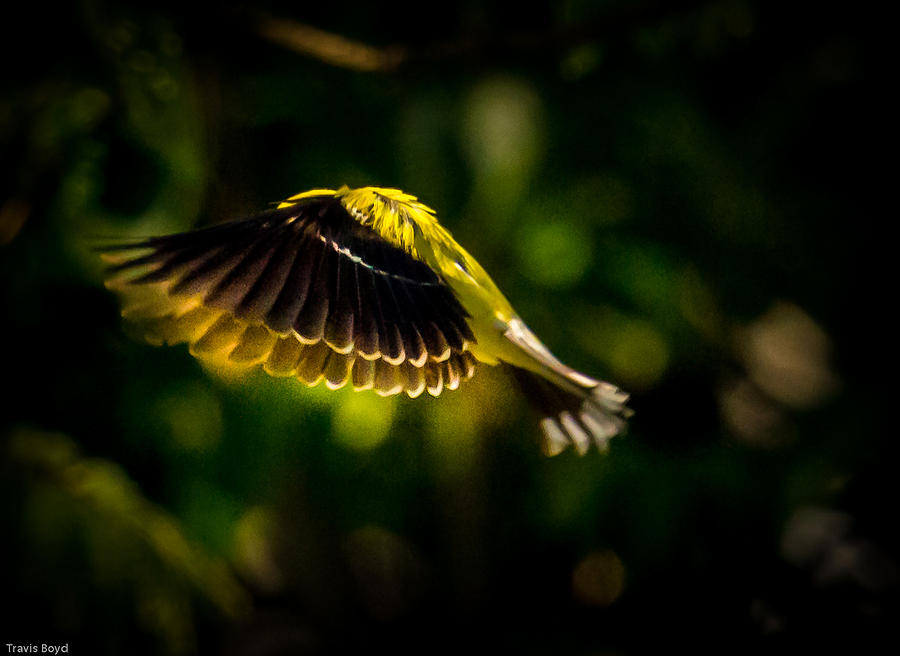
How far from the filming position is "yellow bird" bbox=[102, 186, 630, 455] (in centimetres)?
70

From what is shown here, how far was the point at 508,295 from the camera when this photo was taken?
69.9 inches

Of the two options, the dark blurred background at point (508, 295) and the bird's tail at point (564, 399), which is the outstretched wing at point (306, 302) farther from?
the dark blurred background at point (508, 295)

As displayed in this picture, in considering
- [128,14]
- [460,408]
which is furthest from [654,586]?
[128,14]

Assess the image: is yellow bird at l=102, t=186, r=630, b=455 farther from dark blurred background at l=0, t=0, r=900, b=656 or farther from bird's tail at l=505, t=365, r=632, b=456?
dark blurred background at l=0, t=0, r=900, b=656

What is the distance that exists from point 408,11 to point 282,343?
1.46 meters

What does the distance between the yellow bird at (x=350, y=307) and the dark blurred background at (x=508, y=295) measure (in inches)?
30.3

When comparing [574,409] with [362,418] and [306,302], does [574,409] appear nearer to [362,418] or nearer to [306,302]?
[306,302]

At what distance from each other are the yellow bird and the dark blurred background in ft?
2.53

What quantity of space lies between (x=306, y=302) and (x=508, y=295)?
1.07 m

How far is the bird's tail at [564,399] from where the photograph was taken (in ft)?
2.57

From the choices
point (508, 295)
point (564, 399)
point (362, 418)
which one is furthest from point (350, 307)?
point (508, 295)

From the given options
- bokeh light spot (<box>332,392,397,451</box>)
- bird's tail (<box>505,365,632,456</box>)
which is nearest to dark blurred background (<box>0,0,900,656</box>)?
bokeh light spot (<box>332,392,397,451</box>)

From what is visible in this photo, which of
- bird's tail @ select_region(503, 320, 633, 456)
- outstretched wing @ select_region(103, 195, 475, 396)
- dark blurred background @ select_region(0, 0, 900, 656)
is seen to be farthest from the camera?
dark blurred background @ select_region(0, 0, 900, 656)

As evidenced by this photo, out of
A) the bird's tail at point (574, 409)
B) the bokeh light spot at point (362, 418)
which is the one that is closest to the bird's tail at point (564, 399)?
the bird's tail at point (574, 409)
